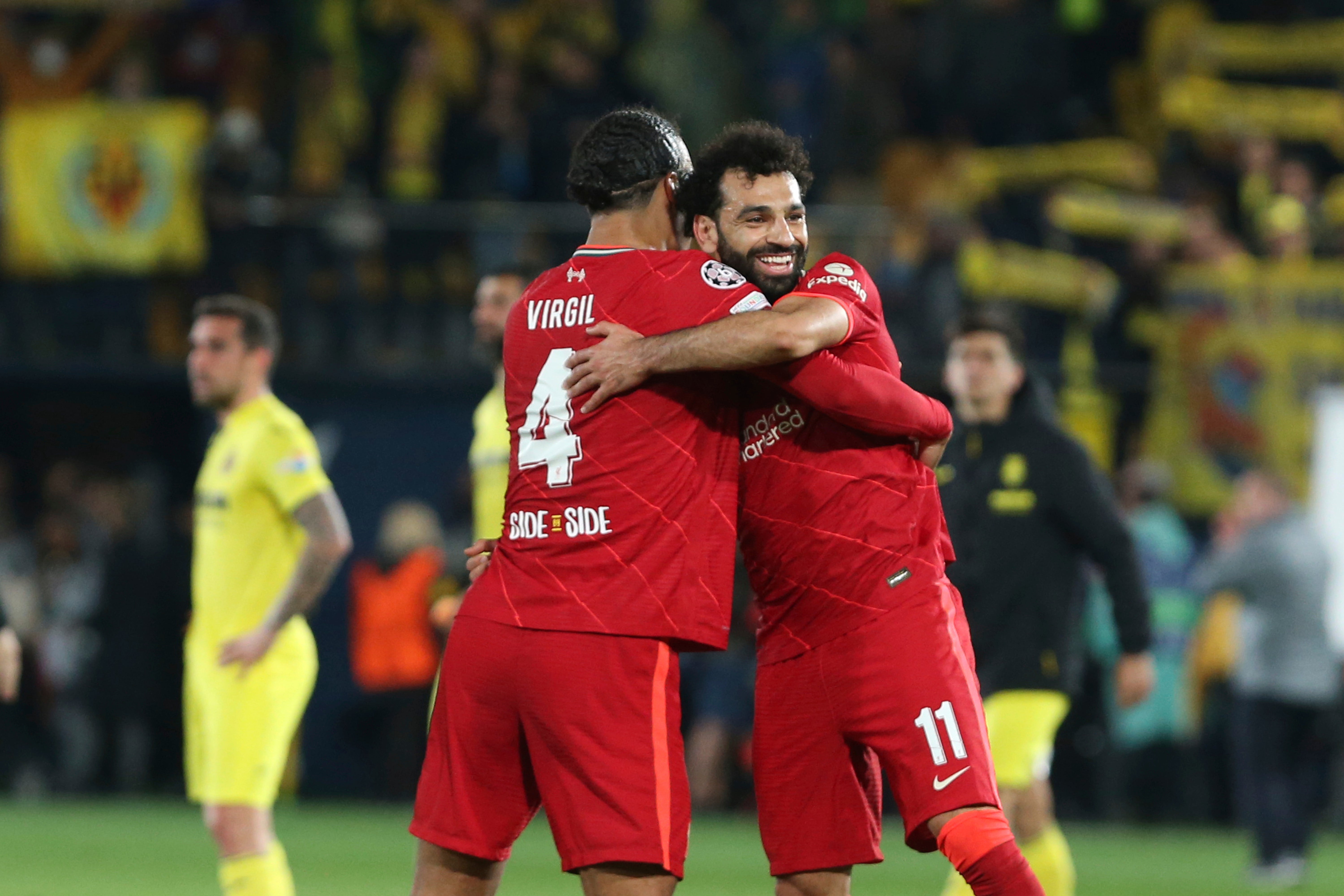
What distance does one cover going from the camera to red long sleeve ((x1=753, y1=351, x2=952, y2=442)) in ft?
16.3

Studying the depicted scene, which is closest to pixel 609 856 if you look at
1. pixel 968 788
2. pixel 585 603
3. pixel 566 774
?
pixel 566 774

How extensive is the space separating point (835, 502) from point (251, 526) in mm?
3099

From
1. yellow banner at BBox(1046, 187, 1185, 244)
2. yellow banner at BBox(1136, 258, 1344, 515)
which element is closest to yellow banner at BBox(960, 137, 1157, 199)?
yellow banner at BBox(1046, 187, 1185, 244)

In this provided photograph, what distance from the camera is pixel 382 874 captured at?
423 inches

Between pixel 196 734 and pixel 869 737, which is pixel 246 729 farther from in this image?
pixel 869 737

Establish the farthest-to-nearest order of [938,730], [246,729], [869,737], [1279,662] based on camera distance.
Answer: [1279,662] → [246,729] → [869,737] → [938,730]

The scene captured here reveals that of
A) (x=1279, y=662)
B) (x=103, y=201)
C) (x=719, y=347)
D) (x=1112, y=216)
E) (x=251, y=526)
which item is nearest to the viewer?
(x=719, y=347)

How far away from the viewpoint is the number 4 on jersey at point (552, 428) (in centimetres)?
485

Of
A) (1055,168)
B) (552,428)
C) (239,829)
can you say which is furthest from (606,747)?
(1055,168)

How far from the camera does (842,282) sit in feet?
16.9

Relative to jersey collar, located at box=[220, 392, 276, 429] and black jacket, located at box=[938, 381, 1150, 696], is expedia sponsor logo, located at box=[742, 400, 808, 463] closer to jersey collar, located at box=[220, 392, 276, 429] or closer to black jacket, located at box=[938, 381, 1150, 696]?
black jacket, located at box=[938, 381, 1150, 696]

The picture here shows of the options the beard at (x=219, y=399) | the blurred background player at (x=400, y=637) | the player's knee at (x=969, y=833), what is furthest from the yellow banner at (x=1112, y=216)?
the player's knee at (x=969, y=833)

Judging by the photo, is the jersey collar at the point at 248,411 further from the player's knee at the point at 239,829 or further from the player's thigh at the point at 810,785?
the player's thigh at the point at 810,785

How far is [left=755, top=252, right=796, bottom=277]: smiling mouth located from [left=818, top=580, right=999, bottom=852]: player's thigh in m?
0.89
